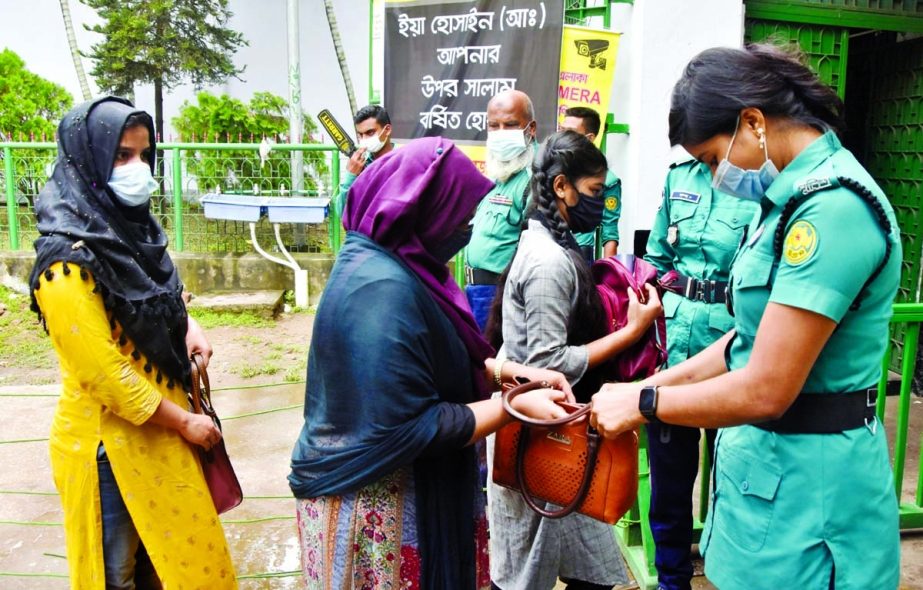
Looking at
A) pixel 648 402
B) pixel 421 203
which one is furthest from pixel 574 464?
pixel 421 203

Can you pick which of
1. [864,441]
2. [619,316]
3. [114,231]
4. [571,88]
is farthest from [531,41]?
[864,441]

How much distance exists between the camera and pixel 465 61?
5094mm

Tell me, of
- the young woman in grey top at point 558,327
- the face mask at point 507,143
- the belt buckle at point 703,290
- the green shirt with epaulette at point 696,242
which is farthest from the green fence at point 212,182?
the young woman in grey top at point 558,327

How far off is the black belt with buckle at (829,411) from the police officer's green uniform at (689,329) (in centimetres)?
115

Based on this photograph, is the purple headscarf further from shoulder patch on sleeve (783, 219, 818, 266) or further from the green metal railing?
the green metal railing

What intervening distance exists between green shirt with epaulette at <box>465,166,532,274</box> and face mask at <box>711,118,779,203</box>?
7.02 ft

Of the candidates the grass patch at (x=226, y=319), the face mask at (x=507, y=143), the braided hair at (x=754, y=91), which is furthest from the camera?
the grass patch at (x=226, y=319)

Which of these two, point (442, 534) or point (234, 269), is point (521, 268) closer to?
point (442, 534)

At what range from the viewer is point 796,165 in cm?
156

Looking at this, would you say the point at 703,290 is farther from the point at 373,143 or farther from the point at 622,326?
the point at 373,143

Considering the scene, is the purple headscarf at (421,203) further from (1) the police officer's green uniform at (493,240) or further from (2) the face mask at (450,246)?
(1) the police officer's green uniform at (493,240)

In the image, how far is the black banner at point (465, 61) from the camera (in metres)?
4.80

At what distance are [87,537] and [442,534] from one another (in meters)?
1.17

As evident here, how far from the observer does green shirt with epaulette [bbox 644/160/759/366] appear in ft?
9.08
